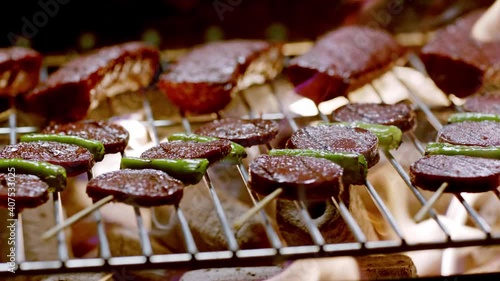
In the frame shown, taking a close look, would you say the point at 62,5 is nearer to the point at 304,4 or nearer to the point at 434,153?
the point at 304,4

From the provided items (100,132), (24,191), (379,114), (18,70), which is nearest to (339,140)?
(379,114)

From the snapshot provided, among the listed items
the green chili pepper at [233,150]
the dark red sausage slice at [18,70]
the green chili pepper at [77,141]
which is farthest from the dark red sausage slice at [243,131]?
the dark red sausage slice at [18,70]

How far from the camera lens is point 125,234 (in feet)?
12.1

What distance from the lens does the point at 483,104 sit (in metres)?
3.88

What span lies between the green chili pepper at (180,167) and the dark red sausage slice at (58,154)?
235mm

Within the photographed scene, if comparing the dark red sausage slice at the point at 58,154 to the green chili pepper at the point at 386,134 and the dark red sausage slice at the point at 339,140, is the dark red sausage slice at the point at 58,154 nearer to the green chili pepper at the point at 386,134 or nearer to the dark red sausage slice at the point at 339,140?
the dark red sausage slice at the point at 339,140

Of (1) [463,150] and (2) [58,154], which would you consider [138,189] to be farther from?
(1) [463,150]

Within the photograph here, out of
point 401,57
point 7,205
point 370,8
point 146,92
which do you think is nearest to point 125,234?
point 7,205

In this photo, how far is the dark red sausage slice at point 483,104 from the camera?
3.80 metres

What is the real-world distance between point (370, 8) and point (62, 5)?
2.11 metres

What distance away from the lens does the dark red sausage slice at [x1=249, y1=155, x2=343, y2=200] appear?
289cm

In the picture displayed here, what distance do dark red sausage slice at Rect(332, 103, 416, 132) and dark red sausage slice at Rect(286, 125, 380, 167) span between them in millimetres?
277

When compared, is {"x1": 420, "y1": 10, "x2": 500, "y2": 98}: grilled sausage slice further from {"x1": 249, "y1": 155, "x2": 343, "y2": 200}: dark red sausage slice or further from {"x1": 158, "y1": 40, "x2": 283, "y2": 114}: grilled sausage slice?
{"x1": 249, "y1": 155, "x2": 343, "y2": 200}: dark red sausage slice

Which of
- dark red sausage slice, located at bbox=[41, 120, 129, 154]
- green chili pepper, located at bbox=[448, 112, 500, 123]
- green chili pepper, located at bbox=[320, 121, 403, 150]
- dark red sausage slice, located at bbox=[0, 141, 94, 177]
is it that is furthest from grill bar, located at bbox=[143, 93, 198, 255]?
green chili pepper, located at bbox=[448, 112, 500, 123]
